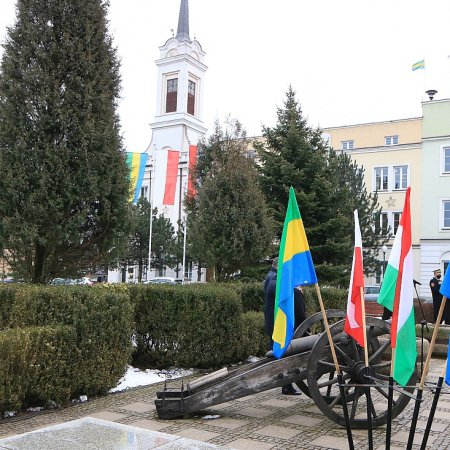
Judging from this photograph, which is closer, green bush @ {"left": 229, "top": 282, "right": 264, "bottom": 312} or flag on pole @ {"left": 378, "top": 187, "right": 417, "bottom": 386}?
flag on pole @ {"left": 378, "top": 187, "right": 417, "bottom": 386}

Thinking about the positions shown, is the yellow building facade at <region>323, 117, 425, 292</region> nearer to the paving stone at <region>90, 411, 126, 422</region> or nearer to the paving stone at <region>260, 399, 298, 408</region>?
the paving stone at <region>260, 399, 298, 408</region>

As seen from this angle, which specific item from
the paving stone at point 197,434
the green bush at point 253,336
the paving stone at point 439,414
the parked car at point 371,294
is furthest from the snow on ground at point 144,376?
the parked car at point 371,294

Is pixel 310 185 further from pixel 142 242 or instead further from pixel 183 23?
pixel 183 23

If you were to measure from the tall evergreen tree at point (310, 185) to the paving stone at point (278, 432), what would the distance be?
1262 centimetres

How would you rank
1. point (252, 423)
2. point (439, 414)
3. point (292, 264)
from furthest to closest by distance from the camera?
point (439, 414), point (252, 423), point (292, 264)

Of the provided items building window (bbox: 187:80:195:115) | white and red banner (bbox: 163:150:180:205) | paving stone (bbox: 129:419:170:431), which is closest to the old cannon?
paving stone (bbox: 129:419:170:431)

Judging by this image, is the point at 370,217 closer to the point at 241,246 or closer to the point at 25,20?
the point at 241,246

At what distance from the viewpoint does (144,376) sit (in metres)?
8.49

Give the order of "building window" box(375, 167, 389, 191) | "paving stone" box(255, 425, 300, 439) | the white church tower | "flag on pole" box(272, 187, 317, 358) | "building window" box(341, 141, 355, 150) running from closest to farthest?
"flag on pole" box(272, 187, 317, 358)
"paving stone" box(255, 425, 300, 439)
"building window" box(375, 167, 389, 191)
"building window" box(341, 141, 355, 150)
the white church tower

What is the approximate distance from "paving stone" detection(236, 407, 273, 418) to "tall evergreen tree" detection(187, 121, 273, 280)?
20.7 ft

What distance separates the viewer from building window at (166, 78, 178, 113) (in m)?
60.5

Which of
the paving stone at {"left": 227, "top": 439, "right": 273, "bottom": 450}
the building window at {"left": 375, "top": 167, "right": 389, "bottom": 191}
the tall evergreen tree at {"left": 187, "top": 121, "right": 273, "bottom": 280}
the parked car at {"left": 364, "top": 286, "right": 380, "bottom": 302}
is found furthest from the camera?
the building window at {"left": 375, "top": 167, "right": 389, "bottom": 191}

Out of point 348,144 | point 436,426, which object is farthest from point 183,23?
point 436,426

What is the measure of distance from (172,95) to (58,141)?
54.4 metres
